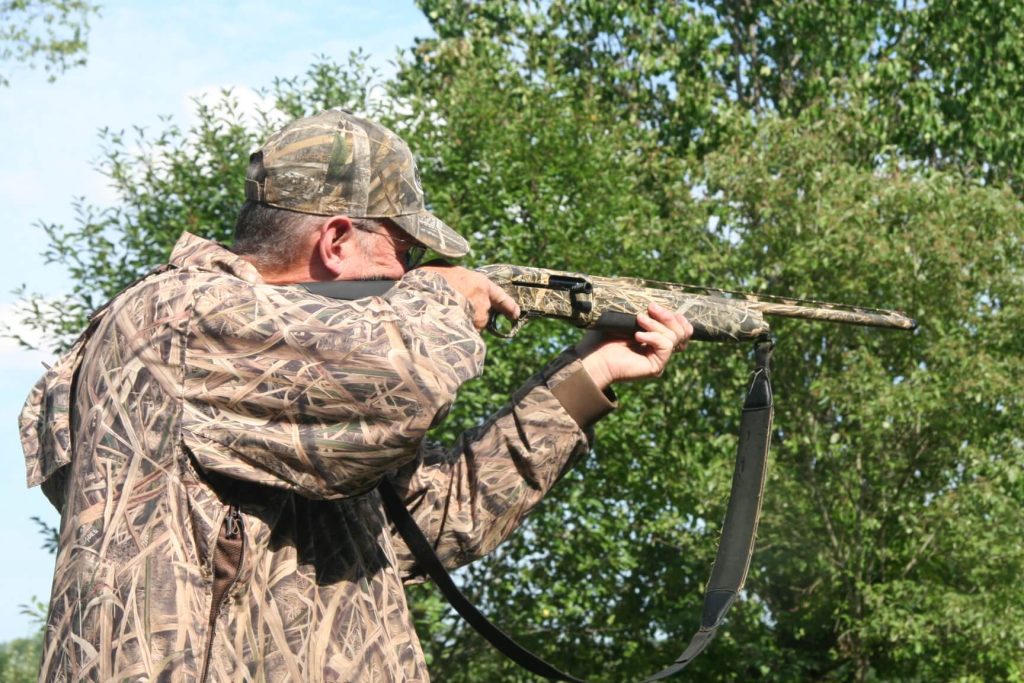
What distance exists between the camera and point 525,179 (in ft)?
45.4

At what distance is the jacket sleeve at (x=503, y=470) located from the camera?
3357 millimetres

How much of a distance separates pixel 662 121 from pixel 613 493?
9174 mm

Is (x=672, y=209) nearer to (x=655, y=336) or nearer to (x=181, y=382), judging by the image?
(x=655, y=336)

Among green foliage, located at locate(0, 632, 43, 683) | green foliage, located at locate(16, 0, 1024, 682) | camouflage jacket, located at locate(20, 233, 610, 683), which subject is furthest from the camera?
green foliage, located at locate(0, 632, 43, 683)

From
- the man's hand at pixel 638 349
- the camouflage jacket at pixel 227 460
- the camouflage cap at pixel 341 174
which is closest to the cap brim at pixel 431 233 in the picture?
the camouflage cap at pixel 341 174

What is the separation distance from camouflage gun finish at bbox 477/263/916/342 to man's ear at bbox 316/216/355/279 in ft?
2.22

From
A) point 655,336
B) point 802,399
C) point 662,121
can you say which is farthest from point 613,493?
point 655,336

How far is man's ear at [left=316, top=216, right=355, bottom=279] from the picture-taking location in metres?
2.88

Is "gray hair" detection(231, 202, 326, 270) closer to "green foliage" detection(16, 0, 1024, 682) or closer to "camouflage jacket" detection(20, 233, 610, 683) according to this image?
"camouflage jacket" detection(20, 233, 610, 683)

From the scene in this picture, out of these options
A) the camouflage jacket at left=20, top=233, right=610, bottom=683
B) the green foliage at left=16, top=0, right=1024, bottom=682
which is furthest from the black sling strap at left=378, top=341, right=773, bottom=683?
the green foliage at left=16, top=0, right=1024, bottom=682

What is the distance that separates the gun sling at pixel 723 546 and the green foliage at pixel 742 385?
7875mm

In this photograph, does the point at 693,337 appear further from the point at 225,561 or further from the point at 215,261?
the point at 225,561

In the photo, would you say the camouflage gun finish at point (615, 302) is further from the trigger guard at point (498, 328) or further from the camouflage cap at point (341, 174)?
the camouflage cap at point (341, 174)

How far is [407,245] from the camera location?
3.02 m
